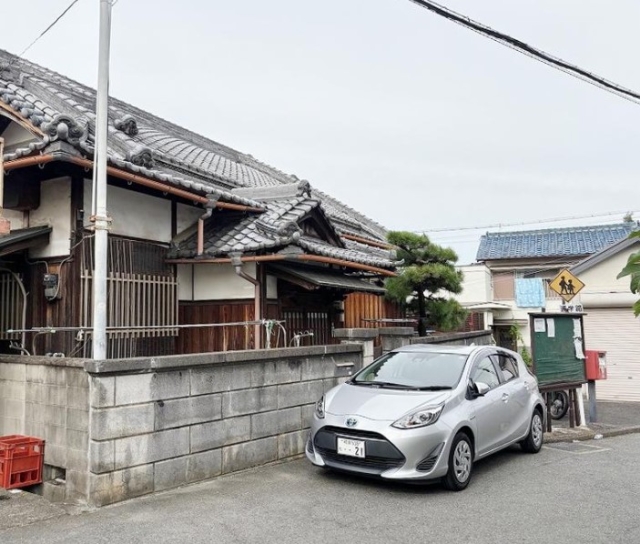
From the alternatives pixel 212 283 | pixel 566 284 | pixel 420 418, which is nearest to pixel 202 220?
pixel 212 283

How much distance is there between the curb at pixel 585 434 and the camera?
9.09 meters

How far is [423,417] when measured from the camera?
19.3 ft

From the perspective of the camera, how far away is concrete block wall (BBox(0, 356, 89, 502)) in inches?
215

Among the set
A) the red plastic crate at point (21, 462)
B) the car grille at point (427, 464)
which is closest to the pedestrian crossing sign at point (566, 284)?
the car grille at point (427, 464)

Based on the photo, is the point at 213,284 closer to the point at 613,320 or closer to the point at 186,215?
the point at 186,215

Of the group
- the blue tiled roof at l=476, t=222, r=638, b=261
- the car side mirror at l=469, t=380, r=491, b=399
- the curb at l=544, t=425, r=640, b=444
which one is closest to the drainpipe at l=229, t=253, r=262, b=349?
the car side mirror at l=469, t=380, r=491, b=399

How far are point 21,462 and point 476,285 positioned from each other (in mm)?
22568

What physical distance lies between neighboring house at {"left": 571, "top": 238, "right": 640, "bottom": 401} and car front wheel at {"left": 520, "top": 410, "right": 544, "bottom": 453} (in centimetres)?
939

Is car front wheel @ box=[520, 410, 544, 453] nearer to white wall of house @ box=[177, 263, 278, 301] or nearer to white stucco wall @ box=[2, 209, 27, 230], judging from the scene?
white wall of house @ box=[177, 263, 278, 301]

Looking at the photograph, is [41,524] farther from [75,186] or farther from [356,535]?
[75,186]

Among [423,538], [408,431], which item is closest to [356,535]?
[423,538]

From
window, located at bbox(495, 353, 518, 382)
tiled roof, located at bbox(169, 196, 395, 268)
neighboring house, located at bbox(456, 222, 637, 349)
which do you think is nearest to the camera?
window, located at bbox(495, 353, 518, 382)

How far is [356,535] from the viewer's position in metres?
4.71

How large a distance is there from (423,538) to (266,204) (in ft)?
24.4
